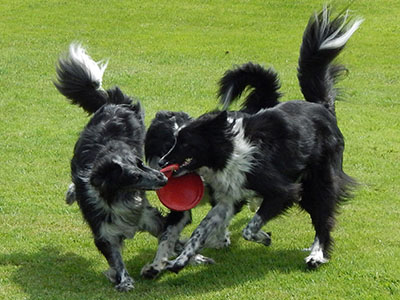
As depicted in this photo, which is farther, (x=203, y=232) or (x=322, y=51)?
(x=322, y=51)

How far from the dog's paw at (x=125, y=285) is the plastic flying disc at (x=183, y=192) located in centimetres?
80

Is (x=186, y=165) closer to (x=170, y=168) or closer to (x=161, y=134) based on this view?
(x=170, y=168)

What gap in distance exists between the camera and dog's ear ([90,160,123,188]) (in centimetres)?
620

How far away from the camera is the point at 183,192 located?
6.69 m

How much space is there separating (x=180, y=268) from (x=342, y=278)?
4.50 feet

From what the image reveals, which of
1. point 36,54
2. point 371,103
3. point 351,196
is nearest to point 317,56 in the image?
point 351,196

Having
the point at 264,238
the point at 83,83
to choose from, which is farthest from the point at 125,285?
the point at 83,83

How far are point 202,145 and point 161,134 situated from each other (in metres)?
0.94

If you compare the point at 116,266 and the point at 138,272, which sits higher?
the point at 116,266

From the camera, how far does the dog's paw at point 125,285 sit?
623 centimetres

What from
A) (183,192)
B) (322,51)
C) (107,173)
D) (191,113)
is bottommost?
(191,113)

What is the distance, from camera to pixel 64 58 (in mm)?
8195

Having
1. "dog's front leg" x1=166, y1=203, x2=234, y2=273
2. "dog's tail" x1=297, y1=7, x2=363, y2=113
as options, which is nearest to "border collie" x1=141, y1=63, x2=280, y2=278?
"dog's front leg" x1=166, y1=203, x2=234, y2=273

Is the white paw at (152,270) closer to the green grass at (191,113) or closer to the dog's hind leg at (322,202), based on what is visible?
the green grass at (191,113)
